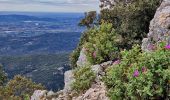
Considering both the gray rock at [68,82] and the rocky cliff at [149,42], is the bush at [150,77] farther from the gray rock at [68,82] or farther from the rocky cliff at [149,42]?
the gray rock at [68,82]

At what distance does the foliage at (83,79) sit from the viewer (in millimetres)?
26391

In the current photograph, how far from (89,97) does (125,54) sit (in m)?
4.38

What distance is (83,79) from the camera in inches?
1043

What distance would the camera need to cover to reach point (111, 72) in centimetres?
2011

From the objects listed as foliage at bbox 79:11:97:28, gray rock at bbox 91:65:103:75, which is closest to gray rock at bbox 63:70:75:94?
gray rock at bbox 91:65:103:75

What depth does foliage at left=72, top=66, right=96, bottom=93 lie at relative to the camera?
26391 mm

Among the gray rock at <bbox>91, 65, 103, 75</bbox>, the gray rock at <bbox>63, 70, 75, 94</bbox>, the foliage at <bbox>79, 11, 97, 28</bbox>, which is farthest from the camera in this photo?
the foliage at <bbox>79, 11, 97, 28</bbox>

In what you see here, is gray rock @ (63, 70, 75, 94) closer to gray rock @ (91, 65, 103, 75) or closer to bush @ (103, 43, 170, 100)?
gray rock @ (91, 65, 103, 75)

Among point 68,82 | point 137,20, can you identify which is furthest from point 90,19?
point 68,82

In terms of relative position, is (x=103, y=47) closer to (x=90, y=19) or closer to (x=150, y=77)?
(x=150, y=77)

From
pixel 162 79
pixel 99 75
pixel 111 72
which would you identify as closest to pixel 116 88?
pixel 111 72

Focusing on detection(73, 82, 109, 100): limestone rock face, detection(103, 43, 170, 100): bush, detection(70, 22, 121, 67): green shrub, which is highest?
detection(103, 43, 170, 100): bush

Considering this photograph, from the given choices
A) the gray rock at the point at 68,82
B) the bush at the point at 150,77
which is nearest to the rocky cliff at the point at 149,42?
the gray rock at the point at 68,82

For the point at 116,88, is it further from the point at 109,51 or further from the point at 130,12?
the point at 130,12
